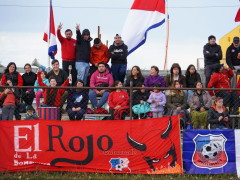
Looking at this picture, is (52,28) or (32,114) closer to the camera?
(32,114)

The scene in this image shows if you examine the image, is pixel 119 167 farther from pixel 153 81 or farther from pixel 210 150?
pixel 153 81

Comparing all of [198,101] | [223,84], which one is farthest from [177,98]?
[223,84]

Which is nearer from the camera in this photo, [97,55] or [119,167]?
[119,167]

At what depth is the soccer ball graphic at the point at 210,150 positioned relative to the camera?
21.2 feet

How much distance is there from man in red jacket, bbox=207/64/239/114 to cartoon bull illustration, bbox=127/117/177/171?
9.39 feet

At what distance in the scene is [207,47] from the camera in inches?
392

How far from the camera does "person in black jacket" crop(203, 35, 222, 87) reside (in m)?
9.83

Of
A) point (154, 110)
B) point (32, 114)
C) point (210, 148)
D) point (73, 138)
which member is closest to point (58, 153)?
point (73, 138)

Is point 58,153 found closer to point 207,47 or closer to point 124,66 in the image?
point 124,66

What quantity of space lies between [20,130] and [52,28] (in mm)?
8023

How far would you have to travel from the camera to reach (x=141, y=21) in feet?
39.6

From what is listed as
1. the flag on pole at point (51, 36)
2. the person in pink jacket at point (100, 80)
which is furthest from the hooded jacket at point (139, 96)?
the flag on pole at point (51, 36)

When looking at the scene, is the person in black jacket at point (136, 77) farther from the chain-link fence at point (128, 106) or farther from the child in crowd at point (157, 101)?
the child in crowd at point (157, 101)

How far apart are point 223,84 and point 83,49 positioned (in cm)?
448
